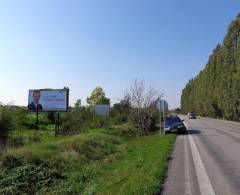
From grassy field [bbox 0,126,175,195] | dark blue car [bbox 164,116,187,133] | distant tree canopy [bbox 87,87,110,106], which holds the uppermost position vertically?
distant tree canopy [bbox 87,87,110,106]

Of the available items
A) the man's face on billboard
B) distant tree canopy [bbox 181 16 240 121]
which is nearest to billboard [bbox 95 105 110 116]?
distant tree canopy [bbox 181 16 240 121]

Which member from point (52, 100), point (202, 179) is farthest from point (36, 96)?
point (202, 179)

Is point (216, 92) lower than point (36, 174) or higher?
higher

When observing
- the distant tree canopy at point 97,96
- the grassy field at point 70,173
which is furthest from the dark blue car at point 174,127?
the distant tree canopy at point 97,96

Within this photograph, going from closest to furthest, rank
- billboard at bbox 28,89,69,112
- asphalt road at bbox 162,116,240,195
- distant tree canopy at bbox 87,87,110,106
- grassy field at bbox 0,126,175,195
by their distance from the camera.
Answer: asphalt road at bbox 162,116,240,195, grassy field at bbox 0,126,175,195, billboard at bbox 28,89,69,112, distant tree canopy at bbox 87,87,110,106

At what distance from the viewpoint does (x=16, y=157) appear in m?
12.7

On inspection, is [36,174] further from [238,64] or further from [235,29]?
[235,29]

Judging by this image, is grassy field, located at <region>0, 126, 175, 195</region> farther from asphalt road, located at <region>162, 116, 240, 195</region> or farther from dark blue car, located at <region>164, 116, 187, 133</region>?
dark blue car, located at <region>164, 116, 187, 133</region>

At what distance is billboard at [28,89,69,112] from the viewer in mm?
31266

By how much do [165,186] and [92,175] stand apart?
431 centimetres

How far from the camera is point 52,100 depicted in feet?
103

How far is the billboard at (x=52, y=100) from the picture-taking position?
31266 mm

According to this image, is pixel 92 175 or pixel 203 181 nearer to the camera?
pixel 203 181

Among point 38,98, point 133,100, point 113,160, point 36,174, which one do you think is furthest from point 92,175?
point 133,100
